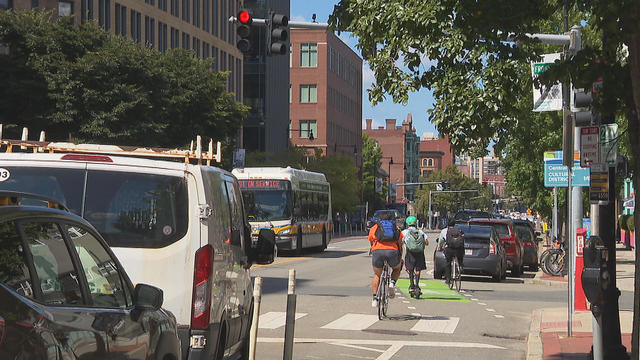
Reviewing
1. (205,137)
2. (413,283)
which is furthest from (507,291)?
(205,137)

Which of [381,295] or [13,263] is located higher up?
[13,263]

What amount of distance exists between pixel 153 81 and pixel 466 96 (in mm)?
34772

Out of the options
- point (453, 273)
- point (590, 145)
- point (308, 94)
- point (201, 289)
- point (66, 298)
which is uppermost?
point (308, 94)

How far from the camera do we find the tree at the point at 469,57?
9.38m

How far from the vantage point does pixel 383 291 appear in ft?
55.0

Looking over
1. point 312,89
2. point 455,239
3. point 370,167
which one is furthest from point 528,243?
point 370,167

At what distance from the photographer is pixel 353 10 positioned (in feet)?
35.2

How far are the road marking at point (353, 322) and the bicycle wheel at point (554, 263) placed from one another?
43.3 ft

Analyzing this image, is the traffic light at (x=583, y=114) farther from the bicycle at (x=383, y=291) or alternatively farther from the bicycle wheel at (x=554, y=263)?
the bicycle wheel at (x=554, y=263)

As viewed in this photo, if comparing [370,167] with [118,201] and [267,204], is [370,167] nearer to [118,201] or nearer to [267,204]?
[267,204]

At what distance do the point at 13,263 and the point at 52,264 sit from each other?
0.60 meters

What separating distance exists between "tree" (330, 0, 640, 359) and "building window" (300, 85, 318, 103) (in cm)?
10096

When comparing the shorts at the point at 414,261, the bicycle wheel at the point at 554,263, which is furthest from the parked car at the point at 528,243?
the shorts at the point at 414,261

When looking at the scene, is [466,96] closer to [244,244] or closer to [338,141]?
[244,244]
